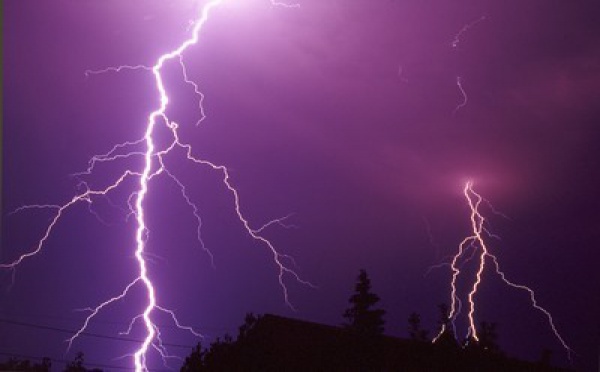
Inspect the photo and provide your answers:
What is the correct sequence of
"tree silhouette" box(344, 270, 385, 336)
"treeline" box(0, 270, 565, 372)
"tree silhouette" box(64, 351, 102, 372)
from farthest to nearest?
"tree silhouette" box(64, 351, 102, 372) → "tree silhouette" box(344, 270, 385, 336) → "treeline" box(0, 270, 565, 372)

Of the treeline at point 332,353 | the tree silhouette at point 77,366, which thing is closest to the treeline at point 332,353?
the treeline at point 332,353

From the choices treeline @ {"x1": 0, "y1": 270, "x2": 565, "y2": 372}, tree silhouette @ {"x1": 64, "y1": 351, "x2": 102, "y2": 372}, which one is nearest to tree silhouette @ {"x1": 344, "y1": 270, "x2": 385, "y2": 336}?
treeline @ {"x1": 0, "y1": 270, "x2": 565, "y2": 372}

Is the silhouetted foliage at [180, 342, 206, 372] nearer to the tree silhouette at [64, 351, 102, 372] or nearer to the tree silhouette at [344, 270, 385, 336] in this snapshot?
the tree silhouette at [344, 270, 385, 336]

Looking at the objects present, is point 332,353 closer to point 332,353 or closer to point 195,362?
point 332,353

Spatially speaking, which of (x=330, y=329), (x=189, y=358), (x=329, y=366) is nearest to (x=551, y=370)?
(x=330, y=329)

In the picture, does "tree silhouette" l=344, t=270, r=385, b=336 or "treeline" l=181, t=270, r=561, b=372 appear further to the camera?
"tree silhouette" l=344, t=270, r=385, b=336

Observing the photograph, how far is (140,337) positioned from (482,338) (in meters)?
8.28

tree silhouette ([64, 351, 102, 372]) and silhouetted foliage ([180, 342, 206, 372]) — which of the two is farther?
tree silhouette ([64, 351, 102, 372])

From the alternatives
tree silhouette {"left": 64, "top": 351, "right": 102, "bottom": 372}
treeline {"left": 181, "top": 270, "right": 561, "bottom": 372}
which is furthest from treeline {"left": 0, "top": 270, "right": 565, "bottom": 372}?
tree silhouette {"left": 64, "top": 351, "right": 102, "bottom": 372}

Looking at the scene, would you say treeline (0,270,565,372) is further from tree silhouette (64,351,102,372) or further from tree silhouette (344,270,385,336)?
tree silhouette (64,351,102,372)

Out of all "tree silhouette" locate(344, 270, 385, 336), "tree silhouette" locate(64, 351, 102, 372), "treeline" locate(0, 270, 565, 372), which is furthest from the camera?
"tree silhouette" locate(64, 351, 102, 372)

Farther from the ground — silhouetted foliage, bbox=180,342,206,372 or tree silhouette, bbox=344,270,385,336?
tree silhouette, bbox=344,270,385,336

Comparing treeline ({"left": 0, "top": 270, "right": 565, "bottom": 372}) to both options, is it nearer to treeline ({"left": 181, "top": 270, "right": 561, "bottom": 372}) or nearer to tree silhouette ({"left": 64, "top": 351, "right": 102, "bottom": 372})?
treeline ({"left": 181, "top": 270, "right": 561, "bottom": 372})

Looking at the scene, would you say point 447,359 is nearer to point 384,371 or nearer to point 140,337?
point 384,371
